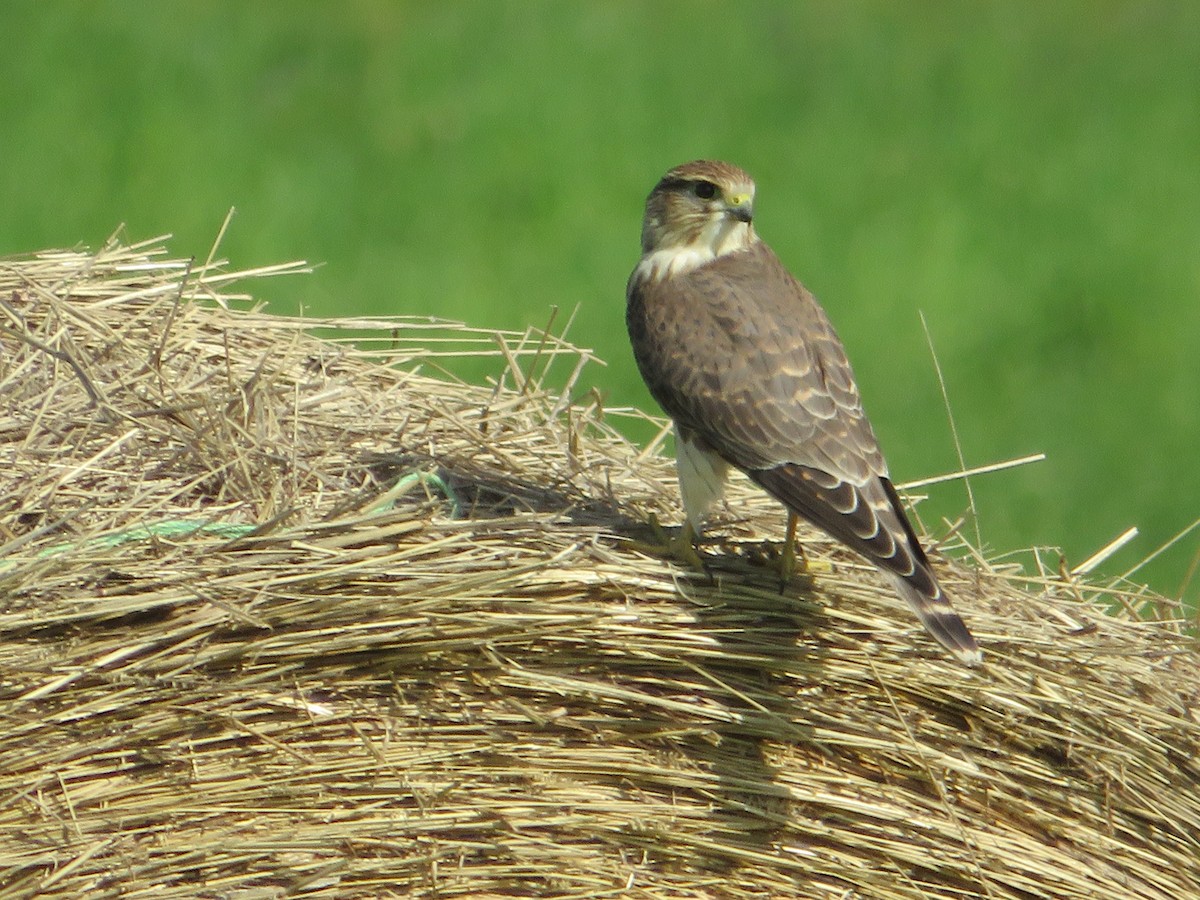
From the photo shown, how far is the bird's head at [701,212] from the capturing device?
16.5 feet

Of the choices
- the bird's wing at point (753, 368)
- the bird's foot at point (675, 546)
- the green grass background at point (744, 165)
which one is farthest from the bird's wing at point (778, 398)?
the green grass background at point (744, 165)

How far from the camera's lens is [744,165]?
1207 cm

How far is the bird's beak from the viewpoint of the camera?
4.99m

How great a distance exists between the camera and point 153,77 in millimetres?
12414

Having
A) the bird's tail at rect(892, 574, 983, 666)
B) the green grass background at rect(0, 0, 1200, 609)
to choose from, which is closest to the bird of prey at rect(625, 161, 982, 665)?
the bird's tail at rect(892, 574, 983, 666)

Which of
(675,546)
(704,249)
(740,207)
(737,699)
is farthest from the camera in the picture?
(704,249)

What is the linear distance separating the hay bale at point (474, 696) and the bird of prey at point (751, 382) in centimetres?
22

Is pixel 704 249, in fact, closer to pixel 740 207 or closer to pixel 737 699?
pixel 740 207

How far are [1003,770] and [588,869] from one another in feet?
3.32

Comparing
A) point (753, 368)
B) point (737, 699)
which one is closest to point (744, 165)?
point (753, 368)

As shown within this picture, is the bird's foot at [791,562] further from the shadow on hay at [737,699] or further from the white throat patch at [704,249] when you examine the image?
the white throat patch at [704,249]

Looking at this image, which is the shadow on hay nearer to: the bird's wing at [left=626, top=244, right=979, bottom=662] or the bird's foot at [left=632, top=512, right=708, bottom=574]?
the bird's foot at [left=632, top=512, right=708, bottom=574]

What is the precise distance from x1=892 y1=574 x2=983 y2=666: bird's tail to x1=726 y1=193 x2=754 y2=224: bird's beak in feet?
4.20

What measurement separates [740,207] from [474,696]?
1.62 metres
